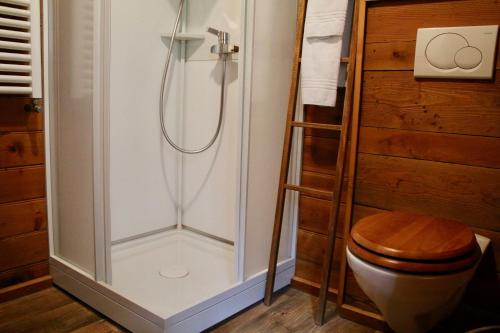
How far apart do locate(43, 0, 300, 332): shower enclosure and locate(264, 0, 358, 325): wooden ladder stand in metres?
0.07

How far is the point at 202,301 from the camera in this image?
5.37 ft

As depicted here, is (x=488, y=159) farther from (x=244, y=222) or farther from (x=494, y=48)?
(x=244, y=222)

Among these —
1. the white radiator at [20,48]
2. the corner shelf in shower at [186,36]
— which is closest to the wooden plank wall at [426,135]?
the corner shelf in shower at [186,36]

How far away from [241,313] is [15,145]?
1.23 metres

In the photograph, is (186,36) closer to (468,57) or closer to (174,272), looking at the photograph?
(174,272)

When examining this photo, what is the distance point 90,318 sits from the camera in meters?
1.73

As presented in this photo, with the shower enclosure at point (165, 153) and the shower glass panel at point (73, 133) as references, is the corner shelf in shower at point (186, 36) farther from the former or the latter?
the shower glass panel at point (73, 133)

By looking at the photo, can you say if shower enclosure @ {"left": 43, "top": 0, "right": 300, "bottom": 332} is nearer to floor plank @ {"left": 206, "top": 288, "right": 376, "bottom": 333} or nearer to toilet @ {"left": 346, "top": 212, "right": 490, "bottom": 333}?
floor plank @ {"left": 206, "top": 288, "right": 376, "bottom": 333}

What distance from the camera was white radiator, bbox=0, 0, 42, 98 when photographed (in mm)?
1645

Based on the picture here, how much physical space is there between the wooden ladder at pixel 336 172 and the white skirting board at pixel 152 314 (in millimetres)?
131

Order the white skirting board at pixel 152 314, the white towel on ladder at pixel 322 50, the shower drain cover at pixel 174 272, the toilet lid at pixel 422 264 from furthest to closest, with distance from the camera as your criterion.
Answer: the shower drain cover at pixel 174 272 → the white towel on ladder at pixel 322 50 → the white skirting board at pixel 152 314 → the toilet lid at pixel 422 264

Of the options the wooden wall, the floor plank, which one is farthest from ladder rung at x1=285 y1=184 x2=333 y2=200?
the wooden wall

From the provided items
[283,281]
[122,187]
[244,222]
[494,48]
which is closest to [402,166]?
[494,48]

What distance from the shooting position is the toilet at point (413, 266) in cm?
117
